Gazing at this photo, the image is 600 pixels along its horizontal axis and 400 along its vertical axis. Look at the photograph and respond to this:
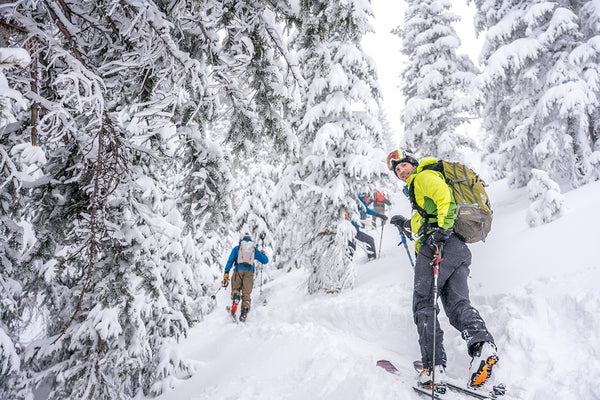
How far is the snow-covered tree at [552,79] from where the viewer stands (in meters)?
8.53

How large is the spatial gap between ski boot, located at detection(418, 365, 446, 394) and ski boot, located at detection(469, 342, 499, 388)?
282mm

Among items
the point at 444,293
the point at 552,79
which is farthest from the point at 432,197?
the point at 552,79

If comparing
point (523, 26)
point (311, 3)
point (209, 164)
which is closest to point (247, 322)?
point (209, 164)

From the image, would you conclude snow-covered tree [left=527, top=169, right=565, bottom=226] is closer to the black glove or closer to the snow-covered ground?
the snow-covered ground

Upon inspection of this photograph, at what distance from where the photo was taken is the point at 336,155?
9180 mm

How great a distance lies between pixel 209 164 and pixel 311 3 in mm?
2329

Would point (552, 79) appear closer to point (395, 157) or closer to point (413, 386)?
point (395, 157)

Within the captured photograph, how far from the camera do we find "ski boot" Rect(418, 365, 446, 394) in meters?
3.46

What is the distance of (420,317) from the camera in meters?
3.93

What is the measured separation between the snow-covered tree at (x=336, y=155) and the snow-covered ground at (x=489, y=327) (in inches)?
50.9

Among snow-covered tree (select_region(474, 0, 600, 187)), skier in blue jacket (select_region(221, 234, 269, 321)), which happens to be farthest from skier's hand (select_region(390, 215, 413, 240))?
snow-covered tree (select_region(474, 0, 600, 187))

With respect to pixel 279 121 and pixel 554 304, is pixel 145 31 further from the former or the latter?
pixel 554 304

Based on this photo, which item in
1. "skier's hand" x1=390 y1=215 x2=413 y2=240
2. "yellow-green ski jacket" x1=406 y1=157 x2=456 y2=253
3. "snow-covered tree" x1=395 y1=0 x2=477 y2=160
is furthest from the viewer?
"snow-covered tree" x1=395 y1=0 x2=477 y2=160

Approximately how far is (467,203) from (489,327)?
1.96 meters
